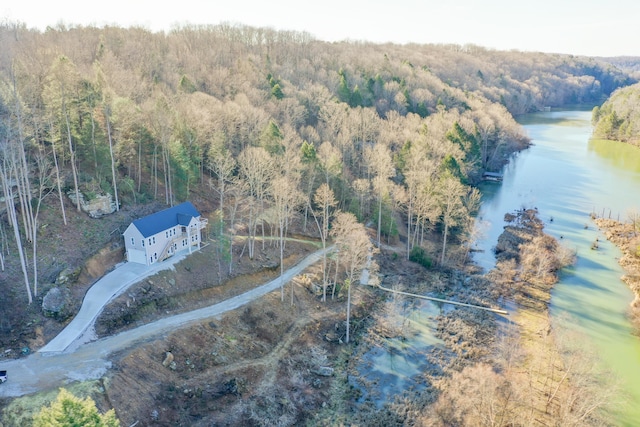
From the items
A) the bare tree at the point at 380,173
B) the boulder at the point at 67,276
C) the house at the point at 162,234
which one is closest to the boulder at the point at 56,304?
the boulder at the point at 67,276

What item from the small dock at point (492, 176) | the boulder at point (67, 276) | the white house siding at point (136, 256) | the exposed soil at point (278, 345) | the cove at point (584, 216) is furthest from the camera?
the small dock at point (492, 176)

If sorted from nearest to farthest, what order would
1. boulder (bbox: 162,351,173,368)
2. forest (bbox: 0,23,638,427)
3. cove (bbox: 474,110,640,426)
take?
boulder (bbox: 162,351,173,368)
cove (bbox: 474,110,640,426)
forest (bbox: 0,23,638,427)

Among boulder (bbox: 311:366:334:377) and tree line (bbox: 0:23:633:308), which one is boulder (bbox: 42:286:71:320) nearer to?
tree line (bbox: 0:23:633:308)

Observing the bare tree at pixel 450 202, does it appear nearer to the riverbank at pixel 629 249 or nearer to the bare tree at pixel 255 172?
the riverbank at pixel 629 249

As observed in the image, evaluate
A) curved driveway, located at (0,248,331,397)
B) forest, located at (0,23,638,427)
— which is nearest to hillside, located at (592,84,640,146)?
forest, located at (0,23,638,427)

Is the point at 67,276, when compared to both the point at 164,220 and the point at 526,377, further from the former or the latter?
the point at 526,377

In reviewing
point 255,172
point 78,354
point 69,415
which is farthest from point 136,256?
point 69,415

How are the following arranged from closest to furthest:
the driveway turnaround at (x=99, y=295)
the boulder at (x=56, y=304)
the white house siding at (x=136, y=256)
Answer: the driveway turnaround at (x=99, y=295) → the boulder at (x=56, y=304) → the white house siding at (x=136, y=256)
